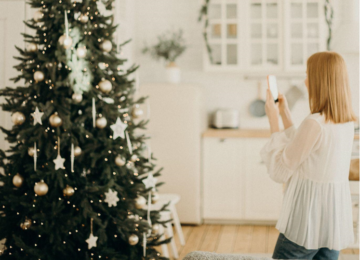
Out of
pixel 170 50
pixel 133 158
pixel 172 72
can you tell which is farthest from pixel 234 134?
pixel 133 158

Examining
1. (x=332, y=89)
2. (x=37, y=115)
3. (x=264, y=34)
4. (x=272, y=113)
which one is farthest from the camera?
(x=264, y=34)

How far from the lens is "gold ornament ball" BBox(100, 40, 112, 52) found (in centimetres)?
233

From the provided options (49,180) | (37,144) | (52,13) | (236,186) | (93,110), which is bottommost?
(236,186)

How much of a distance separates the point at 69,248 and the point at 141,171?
0.57m

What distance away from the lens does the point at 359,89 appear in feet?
15.0

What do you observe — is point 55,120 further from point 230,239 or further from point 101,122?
point 230,239

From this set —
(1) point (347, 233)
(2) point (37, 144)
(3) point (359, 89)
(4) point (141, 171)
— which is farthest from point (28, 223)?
(3) point (359, 89)

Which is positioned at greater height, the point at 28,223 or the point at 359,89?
the point at 359,89

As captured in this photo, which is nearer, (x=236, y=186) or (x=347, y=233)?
(x=347, y=233)

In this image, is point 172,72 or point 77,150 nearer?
point 77,150

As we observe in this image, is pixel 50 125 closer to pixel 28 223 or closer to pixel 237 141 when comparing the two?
→ pixel 28 223

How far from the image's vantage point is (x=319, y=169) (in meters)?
1.88

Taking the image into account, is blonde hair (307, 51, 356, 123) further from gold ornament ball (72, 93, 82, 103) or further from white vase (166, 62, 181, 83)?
white vase (166, 62, 181, 83)

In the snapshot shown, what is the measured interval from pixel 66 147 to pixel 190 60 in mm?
2715
